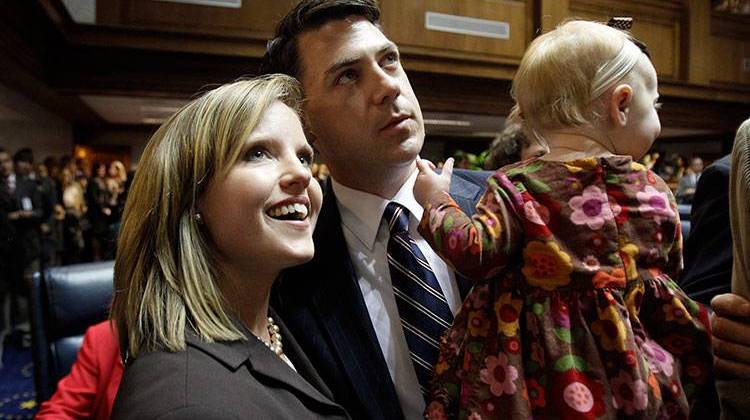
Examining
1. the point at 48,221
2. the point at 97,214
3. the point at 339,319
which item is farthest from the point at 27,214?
the point at 339,319

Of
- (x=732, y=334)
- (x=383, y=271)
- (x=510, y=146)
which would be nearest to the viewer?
(x=732, y=334)

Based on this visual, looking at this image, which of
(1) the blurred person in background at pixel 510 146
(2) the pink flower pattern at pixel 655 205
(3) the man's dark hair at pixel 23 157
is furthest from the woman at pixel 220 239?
(3) the man's dark hair at pixel 23 157

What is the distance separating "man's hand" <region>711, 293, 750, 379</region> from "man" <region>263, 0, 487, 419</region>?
1.59 feet

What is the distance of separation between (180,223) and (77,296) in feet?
4.41

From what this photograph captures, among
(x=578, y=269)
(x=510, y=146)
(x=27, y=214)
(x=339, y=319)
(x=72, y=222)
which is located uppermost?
(x=510, y=146)

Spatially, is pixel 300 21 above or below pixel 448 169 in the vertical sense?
above

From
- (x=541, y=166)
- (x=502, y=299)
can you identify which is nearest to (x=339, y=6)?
(x=541, y=166)

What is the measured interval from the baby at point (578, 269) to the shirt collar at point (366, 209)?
256 millimetres

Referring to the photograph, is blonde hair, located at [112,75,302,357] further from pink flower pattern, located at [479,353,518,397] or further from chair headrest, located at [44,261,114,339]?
chair headrest, located at [44,261,114,339]

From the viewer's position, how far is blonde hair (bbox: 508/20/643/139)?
1.08 metres

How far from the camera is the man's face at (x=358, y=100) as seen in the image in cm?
133

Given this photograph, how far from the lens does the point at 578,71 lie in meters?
1.09

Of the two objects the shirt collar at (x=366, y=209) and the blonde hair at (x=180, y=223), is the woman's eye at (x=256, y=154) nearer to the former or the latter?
the blonde hair at (x=180, y=223)

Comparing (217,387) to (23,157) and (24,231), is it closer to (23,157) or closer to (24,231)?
(24,231)
